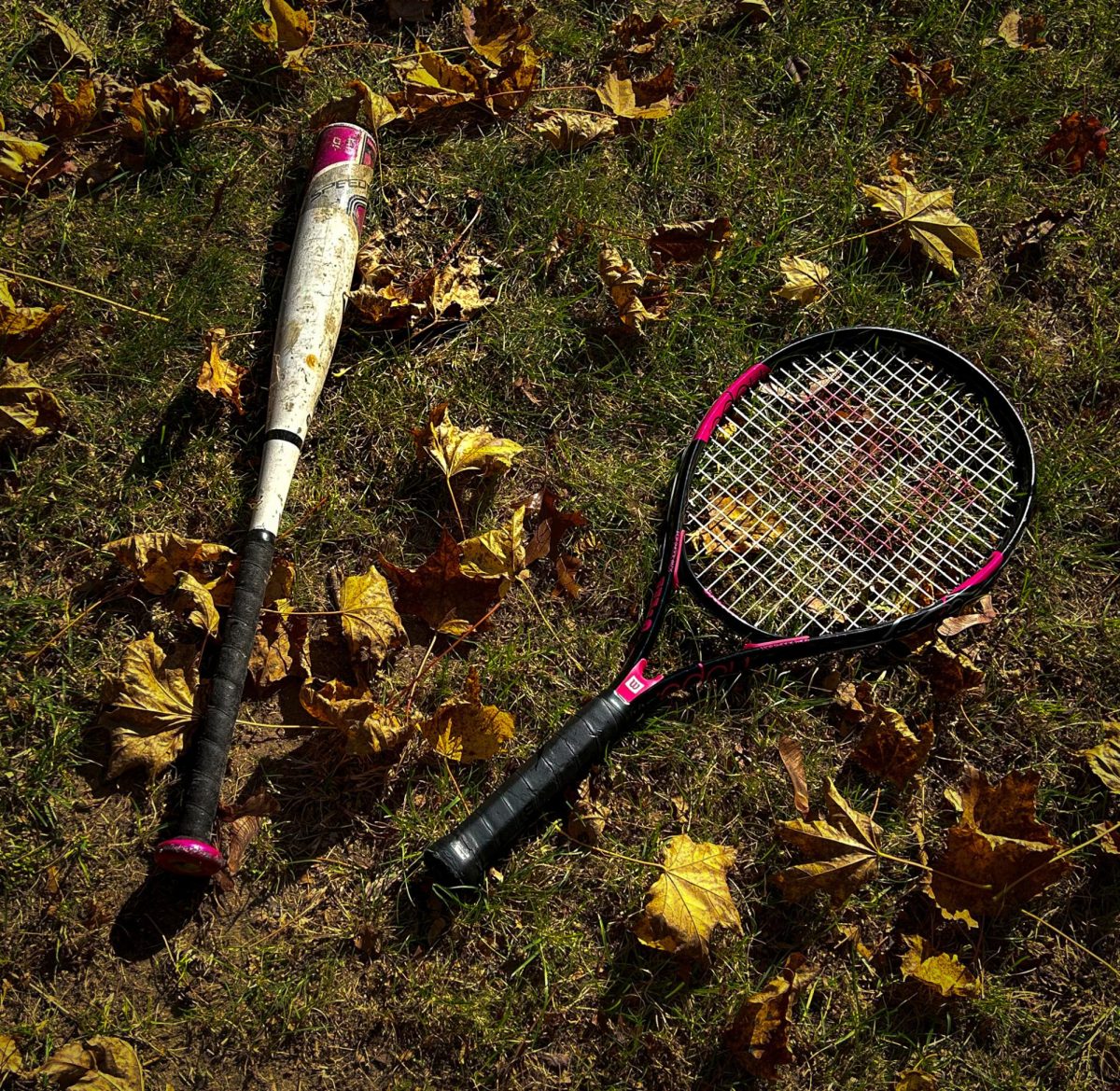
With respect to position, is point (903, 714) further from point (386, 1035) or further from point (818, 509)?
point (386, 1035)

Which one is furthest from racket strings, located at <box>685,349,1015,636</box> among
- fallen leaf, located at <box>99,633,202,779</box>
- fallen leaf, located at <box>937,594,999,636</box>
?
fallen leaf, located at <box>99,633,202,779</box>

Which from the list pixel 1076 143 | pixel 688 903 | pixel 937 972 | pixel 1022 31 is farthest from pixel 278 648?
pixel 1022 31

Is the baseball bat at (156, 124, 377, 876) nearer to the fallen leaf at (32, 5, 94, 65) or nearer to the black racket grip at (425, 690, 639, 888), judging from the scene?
the black racket grip at (425, 690, 639, 888)

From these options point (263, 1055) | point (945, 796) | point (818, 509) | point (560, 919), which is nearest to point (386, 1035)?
point (263, 1055)

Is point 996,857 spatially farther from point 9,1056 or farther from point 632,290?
point 9,1056

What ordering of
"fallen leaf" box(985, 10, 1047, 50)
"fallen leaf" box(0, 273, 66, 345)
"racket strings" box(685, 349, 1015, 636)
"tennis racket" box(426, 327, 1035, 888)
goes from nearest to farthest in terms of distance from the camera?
1. "tennis racket" box(426, 327, 1035, 888)
2. "racket strings" box(685, 349, 1015, 636)
3. "fallen leaf" box(0, 273, 66, 345)
4. "fallen leaf" box(985, 10, 1047, 50)

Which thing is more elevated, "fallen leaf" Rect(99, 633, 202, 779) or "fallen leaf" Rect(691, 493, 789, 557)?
"fallen leaf" Rect(691, 493, 789, 557)

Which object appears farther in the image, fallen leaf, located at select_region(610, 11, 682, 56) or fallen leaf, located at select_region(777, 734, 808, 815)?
fallen leaf, located at select_region(610, 11, 682, 56)

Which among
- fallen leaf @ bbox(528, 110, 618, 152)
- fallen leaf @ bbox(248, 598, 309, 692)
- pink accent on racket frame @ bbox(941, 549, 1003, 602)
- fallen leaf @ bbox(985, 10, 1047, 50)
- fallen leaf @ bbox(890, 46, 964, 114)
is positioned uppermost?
fallen leaf @ bbox(985, 10, 1047, 50)

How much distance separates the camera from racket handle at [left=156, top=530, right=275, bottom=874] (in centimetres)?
258

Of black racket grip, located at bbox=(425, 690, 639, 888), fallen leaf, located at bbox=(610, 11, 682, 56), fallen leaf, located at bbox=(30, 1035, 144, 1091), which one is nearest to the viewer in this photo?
fallen leaf, located at bbox=(30, 1035, 144, 1091)

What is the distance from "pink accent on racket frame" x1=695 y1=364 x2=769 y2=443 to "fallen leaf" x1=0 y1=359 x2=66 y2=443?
76.3 inches

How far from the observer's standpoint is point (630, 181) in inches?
143

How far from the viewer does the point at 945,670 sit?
121 inches
